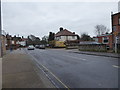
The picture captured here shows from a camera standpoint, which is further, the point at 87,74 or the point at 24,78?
the point at 87,74

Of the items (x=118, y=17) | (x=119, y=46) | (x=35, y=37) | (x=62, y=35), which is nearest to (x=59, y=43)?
(x=62, y=35)

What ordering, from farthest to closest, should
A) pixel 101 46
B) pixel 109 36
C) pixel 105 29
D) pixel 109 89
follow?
pixel 105 29
pixel 109 36
pixel 101 46
pixel 109 89

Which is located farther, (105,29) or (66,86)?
(105,29)

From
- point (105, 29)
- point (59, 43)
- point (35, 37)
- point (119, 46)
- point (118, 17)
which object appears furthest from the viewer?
point (35, 37)

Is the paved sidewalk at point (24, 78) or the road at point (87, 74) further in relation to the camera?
the road at point (87, 74)

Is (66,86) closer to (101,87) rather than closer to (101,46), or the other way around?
(101,87)

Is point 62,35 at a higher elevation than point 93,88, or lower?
higher

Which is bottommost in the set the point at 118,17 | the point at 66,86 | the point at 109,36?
the point at 66,86

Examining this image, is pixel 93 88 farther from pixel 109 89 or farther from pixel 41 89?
pixel 41 89

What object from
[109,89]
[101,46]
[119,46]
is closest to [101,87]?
[109,89]

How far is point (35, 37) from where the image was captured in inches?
4727

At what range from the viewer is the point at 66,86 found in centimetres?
545

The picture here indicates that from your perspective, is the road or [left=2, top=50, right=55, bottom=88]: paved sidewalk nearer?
[left=2, top=50, right=55, bottom=88]: paved sidewalk

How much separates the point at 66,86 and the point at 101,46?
1971cm
